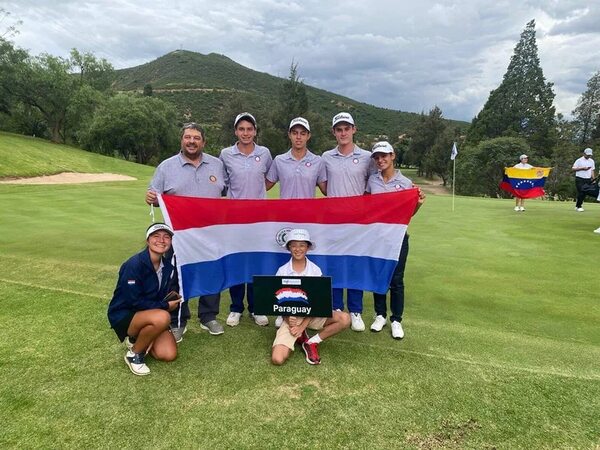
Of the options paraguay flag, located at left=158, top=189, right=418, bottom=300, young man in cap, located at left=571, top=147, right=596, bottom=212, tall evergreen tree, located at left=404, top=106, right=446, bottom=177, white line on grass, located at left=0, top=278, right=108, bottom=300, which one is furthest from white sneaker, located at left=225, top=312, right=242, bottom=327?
tall evergreen tree, located at left=404, top=106, right=446, bottom=177

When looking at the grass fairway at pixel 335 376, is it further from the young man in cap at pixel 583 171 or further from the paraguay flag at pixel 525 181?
the paraguay flag at pixel 525 181

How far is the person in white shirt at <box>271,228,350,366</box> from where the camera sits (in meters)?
4.03

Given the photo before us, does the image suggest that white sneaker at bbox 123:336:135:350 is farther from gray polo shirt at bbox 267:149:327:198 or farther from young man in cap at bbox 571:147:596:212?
young man in cap at bbox 571:147:596:212

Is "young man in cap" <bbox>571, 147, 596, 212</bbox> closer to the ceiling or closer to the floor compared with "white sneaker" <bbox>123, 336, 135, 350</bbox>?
closer to the ceiling

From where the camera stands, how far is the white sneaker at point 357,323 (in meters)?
4.67

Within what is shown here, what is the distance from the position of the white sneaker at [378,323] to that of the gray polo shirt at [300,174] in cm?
163

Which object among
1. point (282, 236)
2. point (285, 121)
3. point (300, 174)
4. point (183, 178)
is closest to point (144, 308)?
point (183, 178)

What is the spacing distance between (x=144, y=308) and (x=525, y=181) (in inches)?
574

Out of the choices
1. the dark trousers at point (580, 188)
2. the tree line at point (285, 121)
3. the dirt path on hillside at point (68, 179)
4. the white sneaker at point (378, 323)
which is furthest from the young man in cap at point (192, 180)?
the tree line at point (285, 121)

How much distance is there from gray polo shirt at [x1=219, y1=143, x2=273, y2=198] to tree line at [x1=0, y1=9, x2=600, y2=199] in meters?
40.8

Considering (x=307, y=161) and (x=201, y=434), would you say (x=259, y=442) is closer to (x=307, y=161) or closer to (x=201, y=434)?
(x=201, y=434)

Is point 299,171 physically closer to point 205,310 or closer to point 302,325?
point 302,325

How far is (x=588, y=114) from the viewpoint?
54906 millimetres

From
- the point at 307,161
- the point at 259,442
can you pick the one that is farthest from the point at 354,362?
the point at 307,161
